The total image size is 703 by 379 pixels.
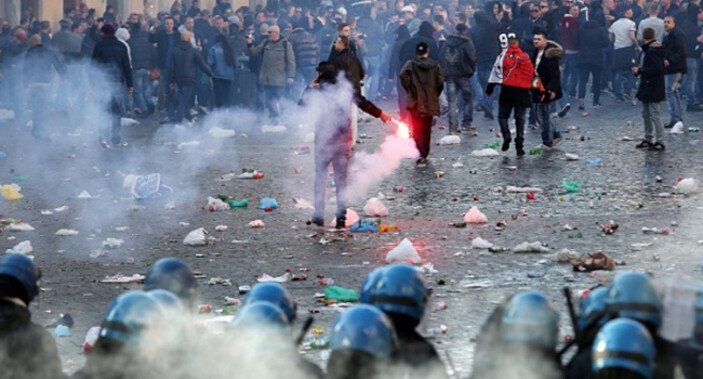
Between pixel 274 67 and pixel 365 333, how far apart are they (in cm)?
2027

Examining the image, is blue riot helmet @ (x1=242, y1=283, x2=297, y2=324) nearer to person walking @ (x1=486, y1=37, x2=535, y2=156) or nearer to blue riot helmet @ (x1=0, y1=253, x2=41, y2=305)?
blue riot helmet @ (x1=0, y1=253, x2=41, y2=305)

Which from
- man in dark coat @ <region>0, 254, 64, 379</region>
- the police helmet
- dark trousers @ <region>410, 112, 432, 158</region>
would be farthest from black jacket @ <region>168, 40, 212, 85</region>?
the police helmet

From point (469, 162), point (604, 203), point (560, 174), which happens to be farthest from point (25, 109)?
point (604, 203)

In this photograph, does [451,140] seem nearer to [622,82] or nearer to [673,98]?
[673,98]

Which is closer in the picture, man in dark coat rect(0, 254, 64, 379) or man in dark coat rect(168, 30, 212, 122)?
man in dark coat rect(0, 254, 64, 379)

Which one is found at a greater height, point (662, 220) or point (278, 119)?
point (662, 220)

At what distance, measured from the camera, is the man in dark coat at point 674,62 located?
19984mm

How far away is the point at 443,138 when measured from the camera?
20.3 m

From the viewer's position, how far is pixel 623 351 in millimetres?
4586

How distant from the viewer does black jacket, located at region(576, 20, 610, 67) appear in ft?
81.1

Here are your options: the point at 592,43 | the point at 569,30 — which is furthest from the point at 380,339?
the point at 569,30

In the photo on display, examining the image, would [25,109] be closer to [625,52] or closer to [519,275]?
[625,52]

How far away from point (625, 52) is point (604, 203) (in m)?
12.2

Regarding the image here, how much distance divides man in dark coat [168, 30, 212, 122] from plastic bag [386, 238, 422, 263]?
1390cm
